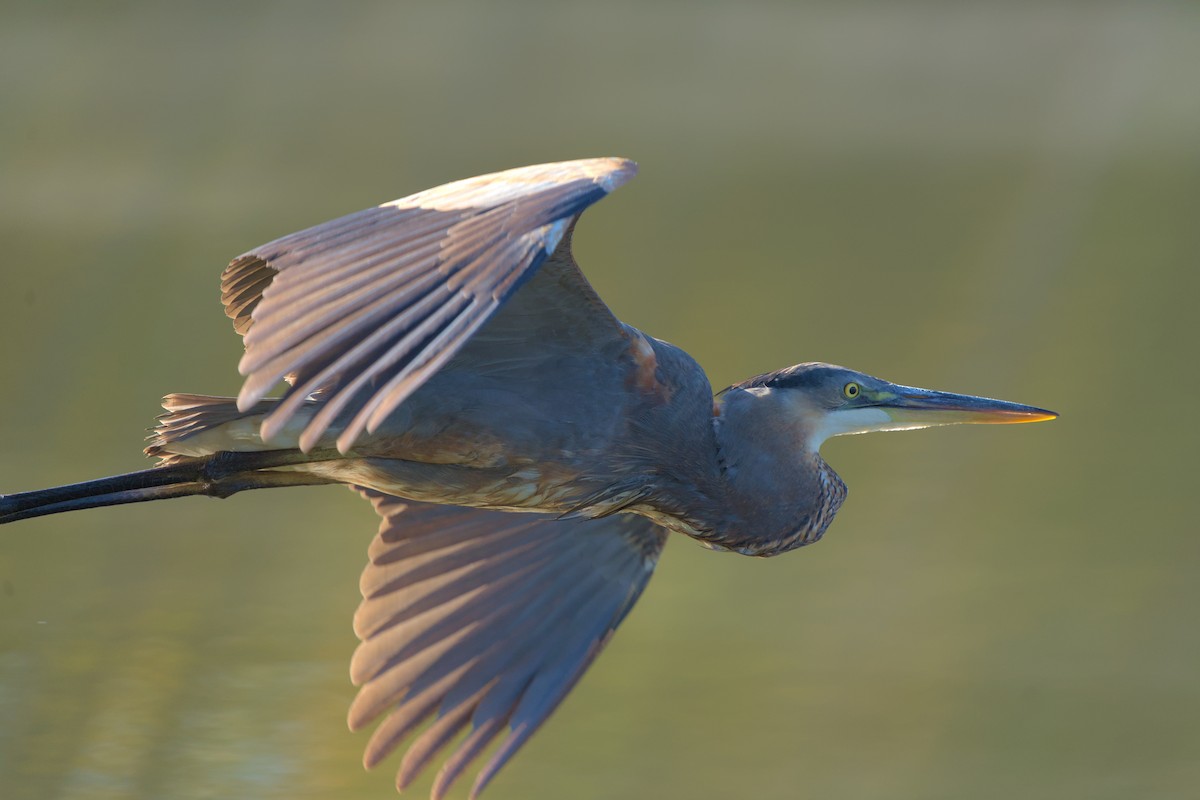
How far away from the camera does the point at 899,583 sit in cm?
579

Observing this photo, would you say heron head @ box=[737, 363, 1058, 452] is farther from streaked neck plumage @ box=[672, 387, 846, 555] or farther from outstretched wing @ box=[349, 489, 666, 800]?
outstretched wing @ box=[349, 489, 666, 800]

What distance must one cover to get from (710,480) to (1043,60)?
33.6 ft

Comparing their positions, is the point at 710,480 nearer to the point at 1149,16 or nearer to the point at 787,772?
the point at 787,772

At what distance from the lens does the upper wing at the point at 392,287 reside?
301 cm

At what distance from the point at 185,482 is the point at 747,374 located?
3.81 m

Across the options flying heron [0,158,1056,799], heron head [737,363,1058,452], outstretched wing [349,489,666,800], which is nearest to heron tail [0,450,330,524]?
flying heron [0,158,1056,799]

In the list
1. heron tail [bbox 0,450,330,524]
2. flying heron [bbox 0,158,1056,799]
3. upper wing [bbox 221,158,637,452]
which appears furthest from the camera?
heron tail [bbox 0,450,330,524]

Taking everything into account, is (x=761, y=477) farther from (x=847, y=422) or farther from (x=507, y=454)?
(x=507, y=454)

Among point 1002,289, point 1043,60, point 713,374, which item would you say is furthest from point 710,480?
→ point 1043,60

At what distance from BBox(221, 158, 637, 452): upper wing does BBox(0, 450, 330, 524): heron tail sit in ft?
2.52

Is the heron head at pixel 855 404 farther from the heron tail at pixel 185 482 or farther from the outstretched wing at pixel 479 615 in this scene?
the heron tail at pixel 185 482

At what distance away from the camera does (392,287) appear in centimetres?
316

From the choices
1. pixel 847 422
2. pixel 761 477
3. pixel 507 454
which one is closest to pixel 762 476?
pixel 761 477

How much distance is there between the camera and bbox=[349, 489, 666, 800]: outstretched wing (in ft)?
14.5
